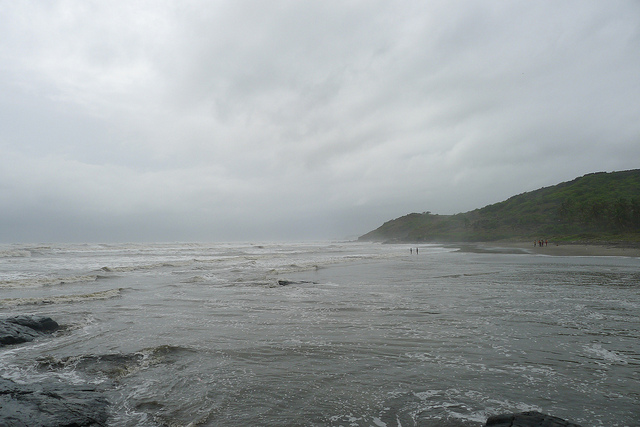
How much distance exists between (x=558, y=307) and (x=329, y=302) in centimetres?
851

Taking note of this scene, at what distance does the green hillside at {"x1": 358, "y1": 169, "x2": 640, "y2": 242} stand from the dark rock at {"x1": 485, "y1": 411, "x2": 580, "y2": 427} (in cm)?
6852

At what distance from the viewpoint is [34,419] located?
15.2ft

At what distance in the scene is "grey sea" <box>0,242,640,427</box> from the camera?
525cm

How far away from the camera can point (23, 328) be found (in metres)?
9.73

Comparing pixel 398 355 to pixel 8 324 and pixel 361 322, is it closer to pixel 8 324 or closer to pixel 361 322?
pixel 361 322

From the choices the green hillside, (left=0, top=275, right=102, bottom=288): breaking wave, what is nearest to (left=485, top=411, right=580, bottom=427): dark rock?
(left=0, top=275, right=102, bottom=288): breaking wave

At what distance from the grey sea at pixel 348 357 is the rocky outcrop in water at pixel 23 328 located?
429 mm

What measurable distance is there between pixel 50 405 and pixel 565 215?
114 m

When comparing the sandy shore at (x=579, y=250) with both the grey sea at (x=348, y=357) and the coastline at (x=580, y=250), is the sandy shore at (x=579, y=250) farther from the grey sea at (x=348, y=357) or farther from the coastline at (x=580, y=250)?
the grey sea at (x=348, y=357)

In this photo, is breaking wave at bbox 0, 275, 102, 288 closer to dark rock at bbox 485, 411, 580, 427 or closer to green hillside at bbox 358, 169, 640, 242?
dark rock at bbox 485, 411, 580, 427

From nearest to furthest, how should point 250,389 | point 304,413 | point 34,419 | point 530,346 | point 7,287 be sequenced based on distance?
1. point 34,419
2. point 304,413
3. point 250,389
4. point 530,346
5. point 7,287

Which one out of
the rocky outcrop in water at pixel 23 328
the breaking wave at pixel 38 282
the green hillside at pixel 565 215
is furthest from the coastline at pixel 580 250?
the breaking wave at pixel 38 282

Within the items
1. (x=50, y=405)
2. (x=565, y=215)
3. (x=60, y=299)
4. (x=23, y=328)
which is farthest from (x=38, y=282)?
(x=565, y=215)

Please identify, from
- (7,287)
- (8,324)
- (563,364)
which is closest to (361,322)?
(563,364)
